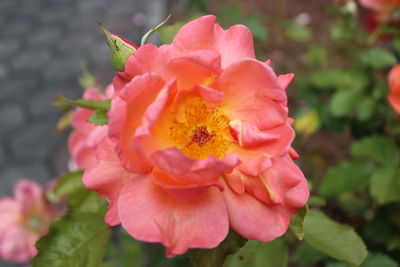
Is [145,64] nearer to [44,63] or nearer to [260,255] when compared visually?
[260,255]

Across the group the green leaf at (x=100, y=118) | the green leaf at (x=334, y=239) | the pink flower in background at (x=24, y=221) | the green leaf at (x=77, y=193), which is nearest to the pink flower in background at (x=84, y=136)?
the green leaf at (x=77, y=193)

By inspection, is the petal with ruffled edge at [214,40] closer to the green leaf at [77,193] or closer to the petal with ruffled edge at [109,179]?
the petal with ruffled edge at [109,179]

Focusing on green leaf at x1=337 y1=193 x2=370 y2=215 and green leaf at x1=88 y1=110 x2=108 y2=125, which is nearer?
green leaf at x1=88 y1=110 x2=108 y2=125

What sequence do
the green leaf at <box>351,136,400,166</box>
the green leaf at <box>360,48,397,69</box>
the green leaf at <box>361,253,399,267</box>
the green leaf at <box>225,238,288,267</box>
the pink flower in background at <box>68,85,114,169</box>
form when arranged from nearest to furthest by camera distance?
the green leaf at <box>225,238,288,267</box> < the pink flower in background at <box>68,85,114,169</box> < the green leaf at <box>361,253,399,267</box> < the green leaf at <box>351,136,400,166</box> < the green leaf at <box>360,48,397,69</box>

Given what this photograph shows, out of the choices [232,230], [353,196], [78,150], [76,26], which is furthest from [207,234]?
[76,26]

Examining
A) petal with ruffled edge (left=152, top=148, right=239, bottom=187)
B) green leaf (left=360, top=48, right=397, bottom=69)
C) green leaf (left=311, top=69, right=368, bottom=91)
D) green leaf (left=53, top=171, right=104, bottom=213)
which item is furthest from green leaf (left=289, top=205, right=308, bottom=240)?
green leaf (left=311, top=69, right=368, bottom=91)

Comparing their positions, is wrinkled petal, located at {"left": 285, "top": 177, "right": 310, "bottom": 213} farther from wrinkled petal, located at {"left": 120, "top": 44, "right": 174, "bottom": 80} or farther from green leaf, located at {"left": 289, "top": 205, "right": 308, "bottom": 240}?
wrinkled petal, located at {"left": 120, "top": 44, "right": 174, "bottom": 80}
